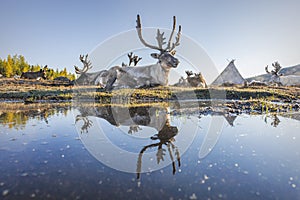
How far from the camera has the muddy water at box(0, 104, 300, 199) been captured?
6.25 feet

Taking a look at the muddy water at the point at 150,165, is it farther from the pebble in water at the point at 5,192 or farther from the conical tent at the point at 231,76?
the conical tent at the point at 231,76

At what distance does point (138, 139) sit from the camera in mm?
4020

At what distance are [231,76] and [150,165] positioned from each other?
108 feet

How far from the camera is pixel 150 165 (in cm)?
261

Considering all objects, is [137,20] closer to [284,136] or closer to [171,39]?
[171,39]

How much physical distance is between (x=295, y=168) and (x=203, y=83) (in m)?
20.4

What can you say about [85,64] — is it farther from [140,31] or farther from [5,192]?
[5,192]

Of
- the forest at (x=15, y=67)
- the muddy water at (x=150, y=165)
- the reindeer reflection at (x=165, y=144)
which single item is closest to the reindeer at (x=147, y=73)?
the reindeer reflection at (x=165, y=144)

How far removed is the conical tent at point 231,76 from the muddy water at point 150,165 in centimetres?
2916

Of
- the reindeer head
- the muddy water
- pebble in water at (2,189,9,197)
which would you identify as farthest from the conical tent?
pebble in water at (2,189,9,197)

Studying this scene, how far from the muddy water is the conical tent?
2916cm

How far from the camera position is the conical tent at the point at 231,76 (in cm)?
3078

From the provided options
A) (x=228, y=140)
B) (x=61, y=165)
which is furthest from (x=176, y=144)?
(x=61, y=165)

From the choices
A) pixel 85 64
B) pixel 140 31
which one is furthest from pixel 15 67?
pixel 140 31
